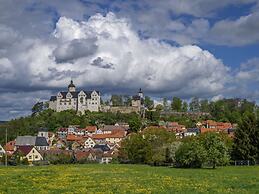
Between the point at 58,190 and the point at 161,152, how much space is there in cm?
6921

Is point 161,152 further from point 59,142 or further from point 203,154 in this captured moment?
point 59,142

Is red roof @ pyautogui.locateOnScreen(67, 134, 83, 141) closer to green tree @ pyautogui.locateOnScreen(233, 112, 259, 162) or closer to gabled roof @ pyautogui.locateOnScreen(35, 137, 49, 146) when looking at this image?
gabled roof @ pyautogui.locateOnScreen(35, 137, 49, 146)

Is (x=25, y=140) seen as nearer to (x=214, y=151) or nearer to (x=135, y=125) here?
(x=135, y=125)

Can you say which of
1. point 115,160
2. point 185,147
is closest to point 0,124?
point 115,160

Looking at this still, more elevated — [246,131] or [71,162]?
[246,131]

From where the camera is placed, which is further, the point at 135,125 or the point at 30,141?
the point at 135,125

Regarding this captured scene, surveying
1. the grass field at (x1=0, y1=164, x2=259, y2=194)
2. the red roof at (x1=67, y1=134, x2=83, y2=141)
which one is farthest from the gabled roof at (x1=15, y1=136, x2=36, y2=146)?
the grass field at (x1=0, y1=164, x2=259, y2=194)

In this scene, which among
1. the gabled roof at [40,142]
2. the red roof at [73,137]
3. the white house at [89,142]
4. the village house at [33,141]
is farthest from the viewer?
the red roof at [73,137]

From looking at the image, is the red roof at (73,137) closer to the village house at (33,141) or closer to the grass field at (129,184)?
the village house at (33,141)

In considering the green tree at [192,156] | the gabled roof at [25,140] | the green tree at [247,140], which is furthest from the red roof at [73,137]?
the green tree at [192,156]

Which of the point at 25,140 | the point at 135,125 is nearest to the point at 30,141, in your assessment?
the point at 25,140

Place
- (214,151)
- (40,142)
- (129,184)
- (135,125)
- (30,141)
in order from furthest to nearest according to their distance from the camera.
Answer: (135,125), (40,142), (30,141), (214,151), (129,184)

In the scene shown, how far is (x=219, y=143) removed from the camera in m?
76.1

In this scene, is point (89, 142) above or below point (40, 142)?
above
